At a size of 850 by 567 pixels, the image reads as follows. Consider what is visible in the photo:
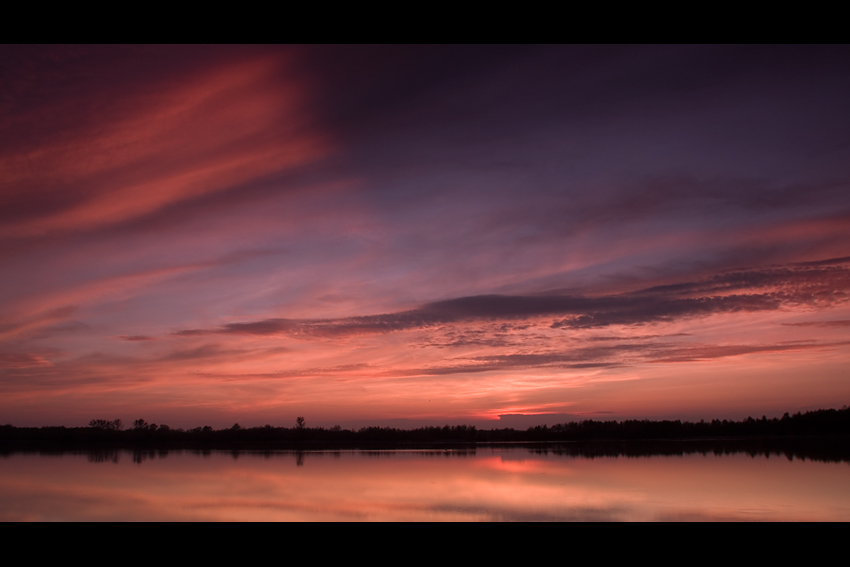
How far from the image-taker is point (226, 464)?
19.7 metres

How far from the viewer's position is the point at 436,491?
40.4 feet

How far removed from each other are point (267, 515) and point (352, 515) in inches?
59.7

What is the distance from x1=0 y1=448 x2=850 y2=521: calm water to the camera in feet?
31.9

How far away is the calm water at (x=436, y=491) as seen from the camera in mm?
9727
